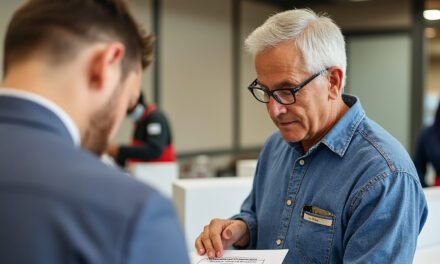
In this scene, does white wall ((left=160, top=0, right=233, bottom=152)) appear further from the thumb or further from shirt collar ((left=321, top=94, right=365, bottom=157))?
shirt collar ((left=321, top=94, right=365, bottom=157))

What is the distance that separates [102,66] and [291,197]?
0.81 m

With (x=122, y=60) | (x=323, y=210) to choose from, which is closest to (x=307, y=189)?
(x=323, y=210)

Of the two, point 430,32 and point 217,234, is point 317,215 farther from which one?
point 430,32

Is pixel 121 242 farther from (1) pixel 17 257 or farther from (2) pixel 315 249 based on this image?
(2) pixel 315 249

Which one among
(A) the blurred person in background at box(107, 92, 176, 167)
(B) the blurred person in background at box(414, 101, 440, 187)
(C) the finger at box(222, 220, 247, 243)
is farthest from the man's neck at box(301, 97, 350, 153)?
(A) the blurred person in background at box(107, 92, 176, 167)

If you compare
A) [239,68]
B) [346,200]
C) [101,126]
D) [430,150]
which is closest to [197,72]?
[239,68]

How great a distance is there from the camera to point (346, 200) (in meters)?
1.20

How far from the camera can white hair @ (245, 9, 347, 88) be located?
4.36 feet

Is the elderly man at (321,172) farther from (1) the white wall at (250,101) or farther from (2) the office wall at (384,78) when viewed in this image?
(2) the office wall at (384,78)

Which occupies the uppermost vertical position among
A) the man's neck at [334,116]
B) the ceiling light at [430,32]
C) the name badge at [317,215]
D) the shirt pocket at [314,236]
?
the ceiling light at [430,32]

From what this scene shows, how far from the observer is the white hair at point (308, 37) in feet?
4.36

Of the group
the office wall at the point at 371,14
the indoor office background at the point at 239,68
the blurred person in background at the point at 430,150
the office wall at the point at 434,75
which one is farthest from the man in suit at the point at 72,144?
the office wall at the point at 434,75

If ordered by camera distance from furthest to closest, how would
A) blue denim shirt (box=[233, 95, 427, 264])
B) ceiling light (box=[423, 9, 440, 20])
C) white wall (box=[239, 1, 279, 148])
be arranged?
white wall (box=[239, 1, 279, 148])
ceiling light (box=[423, 9, 440, 20])
blue denim shirt (box=[233, 95, 427, 264])

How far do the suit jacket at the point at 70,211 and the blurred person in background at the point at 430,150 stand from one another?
109 inches
